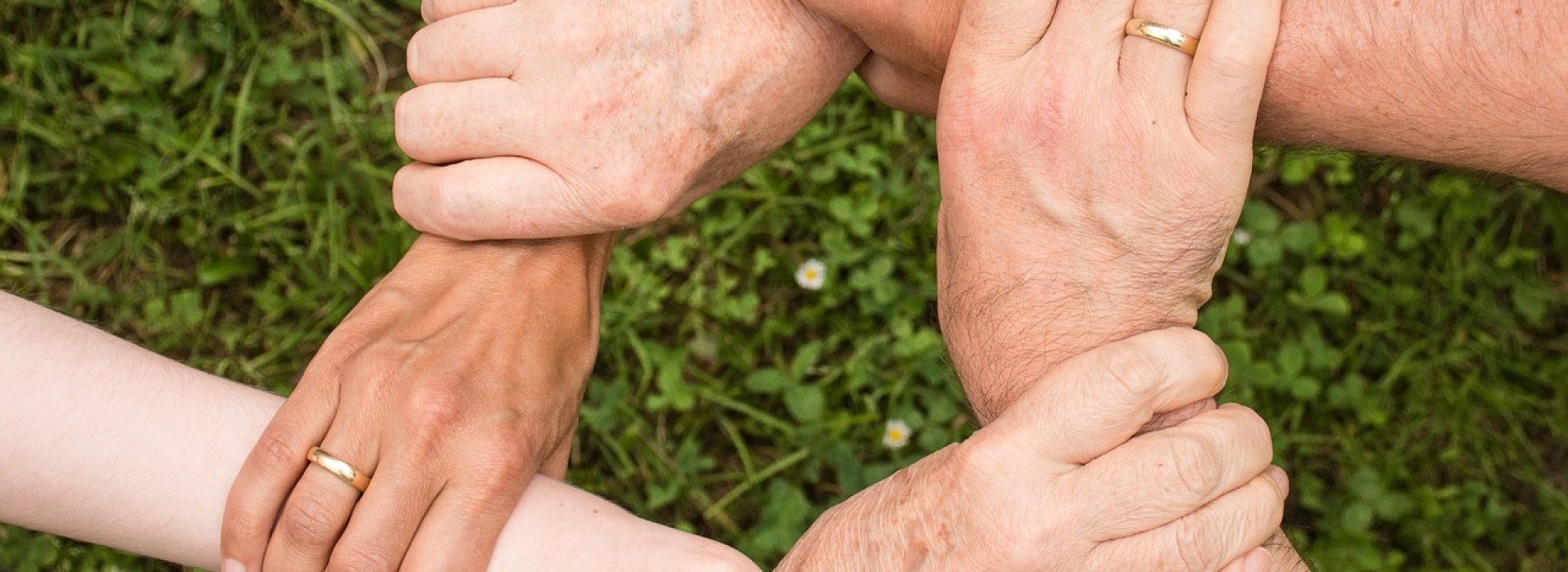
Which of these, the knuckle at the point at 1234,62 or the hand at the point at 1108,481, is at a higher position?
the knuckle at the point at 1234,62

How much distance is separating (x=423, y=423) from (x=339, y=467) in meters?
0.15

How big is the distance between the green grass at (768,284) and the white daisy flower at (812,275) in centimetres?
3

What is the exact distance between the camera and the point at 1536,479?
3.02 m

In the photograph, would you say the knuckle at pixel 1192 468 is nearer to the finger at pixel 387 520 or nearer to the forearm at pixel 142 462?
the forearm at pixel 142 462

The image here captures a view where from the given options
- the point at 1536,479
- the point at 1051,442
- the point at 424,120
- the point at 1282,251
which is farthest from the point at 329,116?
the point at 1536,479

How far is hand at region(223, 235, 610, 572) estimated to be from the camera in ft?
6.19

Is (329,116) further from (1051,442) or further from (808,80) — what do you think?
(1051,442)

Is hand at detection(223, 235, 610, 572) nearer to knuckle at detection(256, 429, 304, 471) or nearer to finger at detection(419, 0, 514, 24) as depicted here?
knuckle at detection(256, 429, 304, 471)

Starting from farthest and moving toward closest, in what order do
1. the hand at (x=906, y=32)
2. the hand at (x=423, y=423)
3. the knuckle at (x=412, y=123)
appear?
1. the knuckle at (x=412, y=123)
2. the hand at (x=906, y=32)
3. the hand at (x=423, y=423)

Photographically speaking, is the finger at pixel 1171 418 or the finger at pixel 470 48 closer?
the finger at pixel 1171 418

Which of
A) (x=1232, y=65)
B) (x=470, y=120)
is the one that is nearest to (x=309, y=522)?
(x=470, y=120)

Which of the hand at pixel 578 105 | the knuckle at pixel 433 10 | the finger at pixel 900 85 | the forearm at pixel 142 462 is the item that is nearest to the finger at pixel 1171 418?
the forearm at pixel 142 462

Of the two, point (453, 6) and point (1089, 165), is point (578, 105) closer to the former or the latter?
point (453, 6)

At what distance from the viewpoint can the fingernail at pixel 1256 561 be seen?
1847 millimetres
